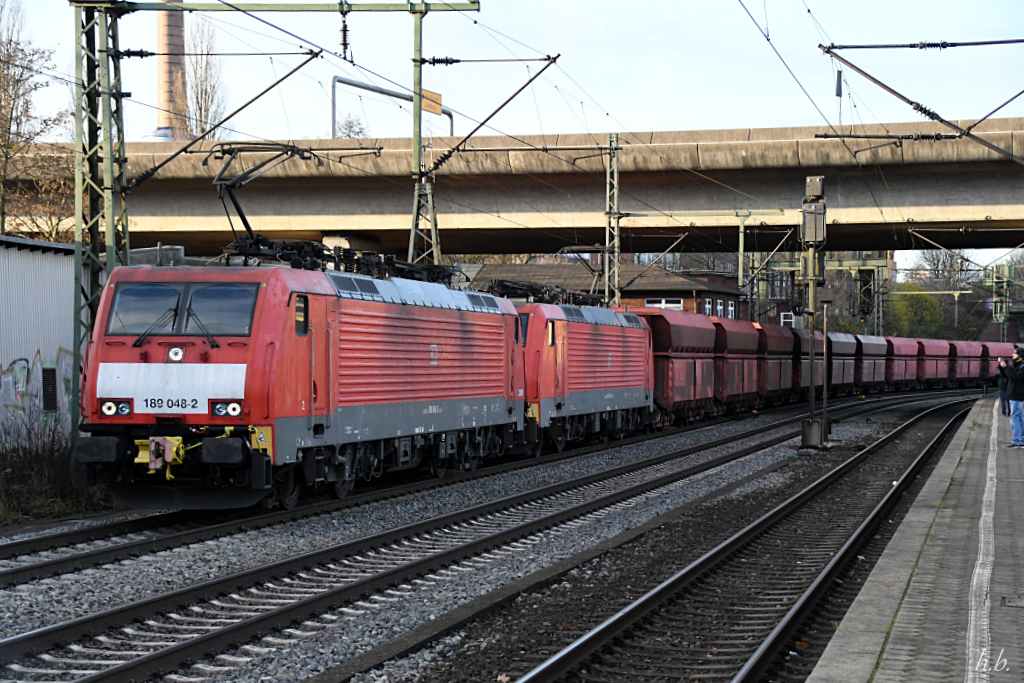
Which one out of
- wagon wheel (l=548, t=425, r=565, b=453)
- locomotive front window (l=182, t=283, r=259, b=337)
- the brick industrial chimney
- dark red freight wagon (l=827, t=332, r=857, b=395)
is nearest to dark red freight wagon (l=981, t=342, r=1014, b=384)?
dark red freight wagon (l=827, t=332, r=857, b=395)

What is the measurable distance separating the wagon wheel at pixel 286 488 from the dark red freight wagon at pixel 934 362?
6118cm

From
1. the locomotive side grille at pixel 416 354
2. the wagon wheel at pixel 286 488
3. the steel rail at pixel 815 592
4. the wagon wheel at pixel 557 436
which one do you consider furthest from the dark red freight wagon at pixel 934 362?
the wagon wheel at pixel 286 488

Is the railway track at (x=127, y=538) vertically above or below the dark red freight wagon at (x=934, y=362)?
below

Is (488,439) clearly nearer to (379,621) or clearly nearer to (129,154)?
(379,621)

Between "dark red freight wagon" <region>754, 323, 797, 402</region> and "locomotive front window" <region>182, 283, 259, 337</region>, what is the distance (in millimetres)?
32091

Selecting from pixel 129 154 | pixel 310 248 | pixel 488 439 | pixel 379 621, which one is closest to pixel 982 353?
pixel 129 154

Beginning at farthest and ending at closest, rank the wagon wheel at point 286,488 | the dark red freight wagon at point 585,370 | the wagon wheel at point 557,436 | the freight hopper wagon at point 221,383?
the wagon wheel at point 557,436
the dark red freight wagon at point 585,370
the wagon wheel at point 286,488
the freight hopper wagon at point 221,383

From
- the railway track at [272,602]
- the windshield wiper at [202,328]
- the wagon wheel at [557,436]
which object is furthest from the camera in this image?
the wagon wheel at [557,436]

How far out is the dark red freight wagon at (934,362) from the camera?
72.8 metres

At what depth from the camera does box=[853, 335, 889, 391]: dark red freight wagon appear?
5994 centimetres

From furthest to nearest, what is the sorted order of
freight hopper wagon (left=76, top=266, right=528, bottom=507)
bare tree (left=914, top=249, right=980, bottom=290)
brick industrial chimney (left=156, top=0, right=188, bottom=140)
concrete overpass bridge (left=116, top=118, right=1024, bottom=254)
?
bare tree (left=914, top=249, right=980, bottom=290) → brick industrial chimney (left=156, top=0, right=188, bottom=140) → concrete overpass bridge (left=116, top=118, right=1024, bottom=254) → freight hopper wagon (left=76, top=266, right=528, bottom=507)

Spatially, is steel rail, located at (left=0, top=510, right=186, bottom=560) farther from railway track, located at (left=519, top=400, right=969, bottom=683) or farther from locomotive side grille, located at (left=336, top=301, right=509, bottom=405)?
railway track, located at (left=519, top=400, right=969, bottom=683)

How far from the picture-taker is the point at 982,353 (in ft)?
271

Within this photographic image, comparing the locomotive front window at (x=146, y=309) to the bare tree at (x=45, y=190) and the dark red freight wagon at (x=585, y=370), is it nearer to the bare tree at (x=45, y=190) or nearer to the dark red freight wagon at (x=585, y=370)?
the dark red freight wagon at (x=585, y=370)
